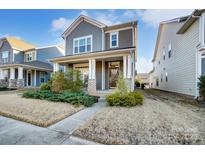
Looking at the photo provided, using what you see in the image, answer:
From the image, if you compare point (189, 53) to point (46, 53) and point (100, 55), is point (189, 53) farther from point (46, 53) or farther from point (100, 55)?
point (46, 53)

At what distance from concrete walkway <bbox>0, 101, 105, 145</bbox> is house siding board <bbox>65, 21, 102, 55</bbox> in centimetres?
985

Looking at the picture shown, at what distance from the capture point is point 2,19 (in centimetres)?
1088

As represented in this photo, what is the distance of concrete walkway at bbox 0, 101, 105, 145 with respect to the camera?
335 centimetres

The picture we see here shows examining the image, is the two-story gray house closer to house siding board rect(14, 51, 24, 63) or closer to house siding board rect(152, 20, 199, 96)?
house siding board rect(152, 20, 199, 96)

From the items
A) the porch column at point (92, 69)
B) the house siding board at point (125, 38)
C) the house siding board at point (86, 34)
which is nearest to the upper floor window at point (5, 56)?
the house siding board at point (86, 34)

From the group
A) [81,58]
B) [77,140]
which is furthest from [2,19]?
[77,140]

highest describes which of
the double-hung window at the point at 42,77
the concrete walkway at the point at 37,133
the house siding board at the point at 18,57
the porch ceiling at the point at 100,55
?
the house siding board at the point at 18,57

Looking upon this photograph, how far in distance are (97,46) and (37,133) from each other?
423 inches

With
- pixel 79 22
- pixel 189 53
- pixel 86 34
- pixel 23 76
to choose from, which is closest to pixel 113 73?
pixel 86 34

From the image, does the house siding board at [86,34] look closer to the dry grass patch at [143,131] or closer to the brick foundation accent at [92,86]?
the brick foundation accent at [92,86]

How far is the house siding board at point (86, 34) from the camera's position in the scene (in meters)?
13.4

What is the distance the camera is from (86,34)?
14062 mm

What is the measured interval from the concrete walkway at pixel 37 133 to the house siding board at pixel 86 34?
9855 millimetres
